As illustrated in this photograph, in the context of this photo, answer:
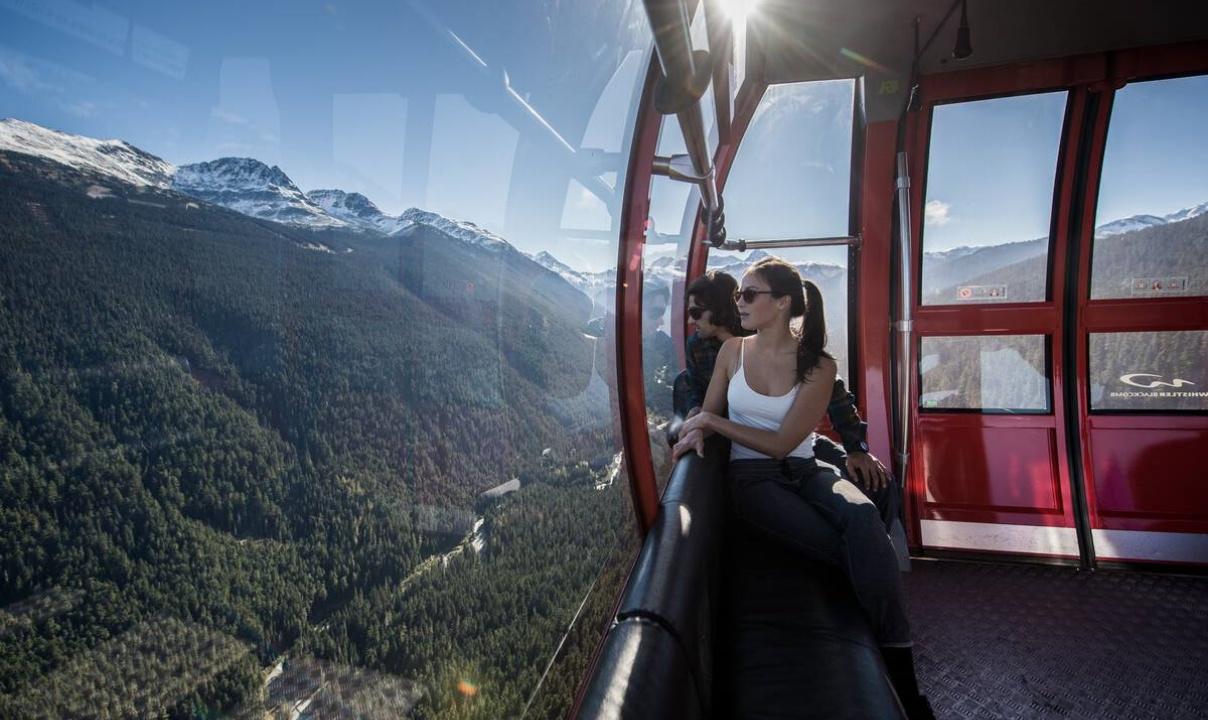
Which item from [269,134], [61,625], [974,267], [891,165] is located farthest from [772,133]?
[61,625]

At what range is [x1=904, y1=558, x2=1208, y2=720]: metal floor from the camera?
1.87 metres

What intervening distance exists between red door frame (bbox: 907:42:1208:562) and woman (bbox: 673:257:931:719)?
1.79m

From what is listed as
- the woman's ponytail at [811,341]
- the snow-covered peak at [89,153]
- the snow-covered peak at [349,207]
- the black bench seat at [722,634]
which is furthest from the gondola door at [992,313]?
the snow-covered peak at [89,153]

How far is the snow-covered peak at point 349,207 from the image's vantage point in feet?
4.83

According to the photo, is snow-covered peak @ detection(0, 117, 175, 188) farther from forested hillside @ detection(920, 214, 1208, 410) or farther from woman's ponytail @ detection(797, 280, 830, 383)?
forested hillside @ detection(920, 214, 1208, 410)

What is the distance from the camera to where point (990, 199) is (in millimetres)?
3188

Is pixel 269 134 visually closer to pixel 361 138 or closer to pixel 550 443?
pixel 361 138

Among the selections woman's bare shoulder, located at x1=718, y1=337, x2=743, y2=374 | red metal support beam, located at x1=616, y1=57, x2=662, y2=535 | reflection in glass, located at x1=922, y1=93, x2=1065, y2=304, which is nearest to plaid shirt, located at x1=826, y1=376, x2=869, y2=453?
woman's bare shoulder, located at x1=718, y1=337, x2=743, y2=374

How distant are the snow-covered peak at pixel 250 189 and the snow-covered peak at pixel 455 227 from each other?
251 millimetres

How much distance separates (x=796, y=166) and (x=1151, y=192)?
6.56ft

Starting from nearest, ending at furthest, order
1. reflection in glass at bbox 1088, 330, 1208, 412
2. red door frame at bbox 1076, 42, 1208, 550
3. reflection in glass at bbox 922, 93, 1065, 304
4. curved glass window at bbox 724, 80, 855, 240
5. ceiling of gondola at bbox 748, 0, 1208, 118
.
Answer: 1. ceiling of gondola at bbox 748, 0, 1208, 118
2. red door frame at bbox 1076, 42, 1208, 550
3. reflection in glass at bbox 1088, 330, 1208, 412
4. reflection in glass at bbox 922, 93, 1065, 304
5. curved glass window at bbox 724, 80, 855, 240

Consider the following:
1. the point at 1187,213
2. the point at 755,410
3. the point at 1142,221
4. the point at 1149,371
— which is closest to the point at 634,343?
the point at 755,410

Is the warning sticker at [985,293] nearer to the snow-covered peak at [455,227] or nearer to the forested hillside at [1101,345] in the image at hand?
the forested hillside at [1101,345]

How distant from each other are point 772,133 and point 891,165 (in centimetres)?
84
